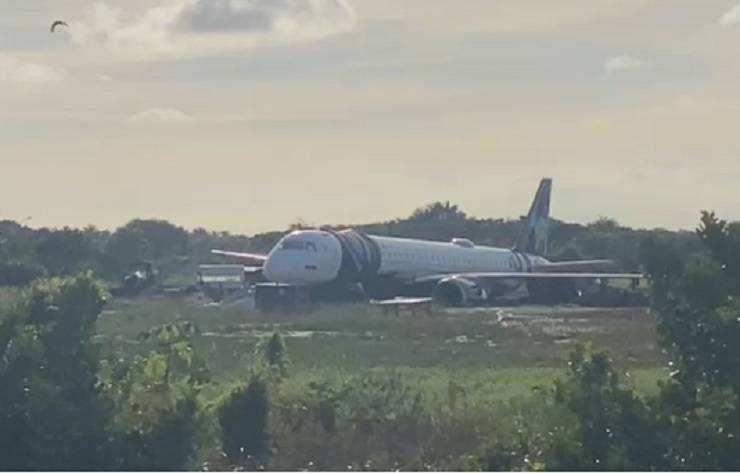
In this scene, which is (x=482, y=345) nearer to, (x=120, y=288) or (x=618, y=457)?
(x=618, y=457)

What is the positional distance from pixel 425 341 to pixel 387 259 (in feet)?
85.2

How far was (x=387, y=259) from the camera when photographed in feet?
203

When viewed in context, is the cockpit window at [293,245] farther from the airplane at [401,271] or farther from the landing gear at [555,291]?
the landing gear at [555,291]

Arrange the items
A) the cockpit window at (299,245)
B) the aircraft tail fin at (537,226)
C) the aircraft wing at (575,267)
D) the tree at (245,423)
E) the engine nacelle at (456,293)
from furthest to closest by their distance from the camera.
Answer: the aircraft tail fin at (537,226)
the aircraft wing at (575,267)
the engine nacelle at (456,293)
the cockpit window at (299,245)
the tree at (245,423)

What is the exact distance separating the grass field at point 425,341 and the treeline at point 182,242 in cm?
458

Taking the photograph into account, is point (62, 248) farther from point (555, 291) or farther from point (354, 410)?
point (354, 410)

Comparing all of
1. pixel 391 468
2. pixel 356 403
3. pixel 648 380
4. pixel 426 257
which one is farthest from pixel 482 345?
pixel 426 257

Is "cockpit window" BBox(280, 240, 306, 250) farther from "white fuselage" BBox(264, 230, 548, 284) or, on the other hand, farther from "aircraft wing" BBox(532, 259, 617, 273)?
"aircraft wing" BBox(532, 259, 617, 273)

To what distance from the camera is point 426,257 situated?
64.7 meters

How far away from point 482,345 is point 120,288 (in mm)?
31202

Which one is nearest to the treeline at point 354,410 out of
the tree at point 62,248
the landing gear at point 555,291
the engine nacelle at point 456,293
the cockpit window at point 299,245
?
the cockpit window at point 299,245

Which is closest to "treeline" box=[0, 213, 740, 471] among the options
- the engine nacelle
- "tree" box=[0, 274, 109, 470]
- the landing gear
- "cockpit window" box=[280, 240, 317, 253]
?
"tree" box=[0, 274, 109, 470]

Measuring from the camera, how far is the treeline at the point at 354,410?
1401 cm

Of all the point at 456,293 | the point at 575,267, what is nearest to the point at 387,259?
the point at 456,293
